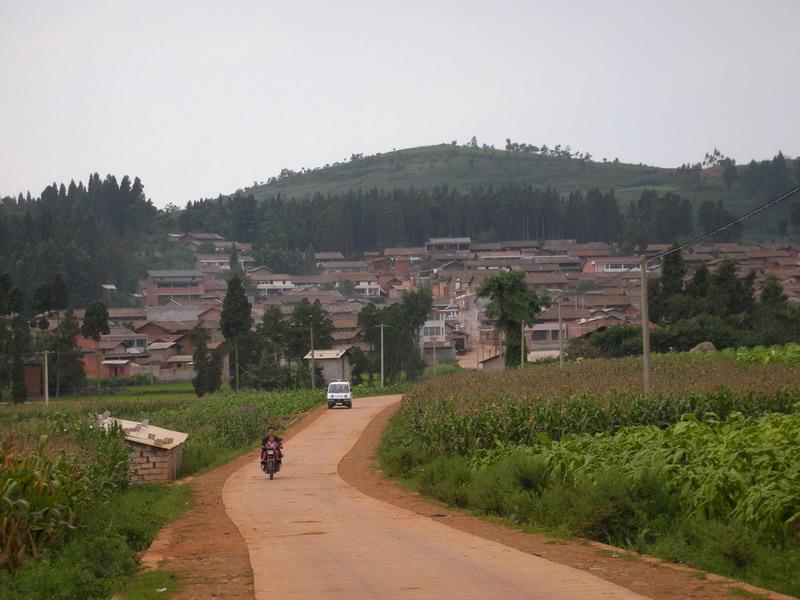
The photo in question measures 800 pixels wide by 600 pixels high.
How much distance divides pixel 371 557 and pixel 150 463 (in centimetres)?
1582

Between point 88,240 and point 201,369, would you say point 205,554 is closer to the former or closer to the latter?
point 201,369

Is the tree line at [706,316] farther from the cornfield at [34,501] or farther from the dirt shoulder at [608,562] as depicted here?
the cornfield at [34,501]

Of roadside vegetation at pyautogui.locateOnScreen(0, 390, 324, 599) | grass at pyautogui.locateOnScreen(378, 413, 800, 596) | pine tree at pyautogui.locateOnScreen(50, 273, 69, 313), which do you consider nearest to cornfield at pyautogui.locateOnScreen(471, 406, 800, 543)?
grass at pyautogui.locateOnScreen(378, 413, 800, 596)

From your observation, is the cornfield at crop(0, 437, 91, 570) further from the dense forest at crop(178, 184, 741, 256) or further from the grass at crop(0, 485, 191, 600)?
the dense forest at crop(178, 184, 741, 256)

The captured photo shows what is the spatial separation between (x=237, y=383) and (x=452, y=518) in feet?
193

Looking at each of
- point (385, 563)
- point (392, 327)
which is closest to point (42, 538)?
point (385, 563)

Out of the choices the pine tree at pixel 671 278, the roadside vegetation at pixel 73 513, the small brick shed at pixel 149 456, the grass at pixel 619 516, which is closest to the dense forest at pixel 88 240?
the pine tree at pixel 671 278

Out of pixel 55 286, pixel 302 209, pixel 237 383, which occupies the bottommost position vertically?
pixel 237 383

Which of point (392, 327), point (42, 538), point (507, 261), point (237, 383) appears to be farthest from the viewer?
point (507, 261)

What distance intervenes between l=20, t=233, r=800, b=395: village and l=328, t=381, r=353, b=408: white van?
75.8 ft

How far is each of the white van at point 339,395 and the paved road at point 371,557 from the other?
33.6 meters

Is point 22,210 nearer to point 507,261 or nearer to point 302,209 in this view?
point 302,209

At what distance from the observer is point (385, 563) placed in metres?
14.7

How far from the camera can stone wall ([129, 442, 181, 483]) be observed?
96.8ft
